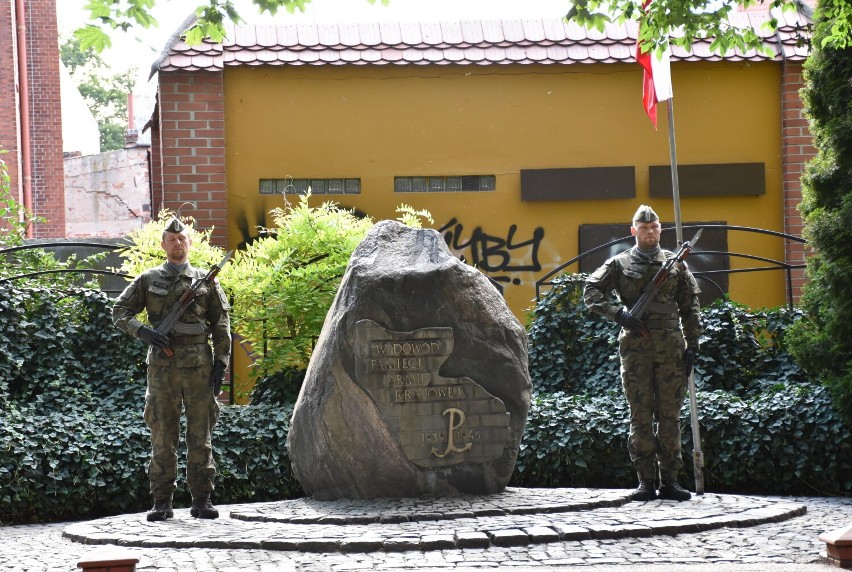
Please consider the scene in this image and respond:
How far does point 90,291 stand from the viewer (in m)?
11.6

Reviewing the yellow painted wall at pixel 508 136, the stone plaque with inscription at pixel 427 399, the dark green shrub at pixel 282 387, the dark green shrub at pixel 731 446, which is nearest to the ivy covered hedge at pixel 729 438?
the dark green shrub at pixel 731 446

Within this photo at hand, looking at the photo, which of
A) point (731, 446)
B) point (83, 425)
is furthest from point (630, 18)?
point (83, 425)

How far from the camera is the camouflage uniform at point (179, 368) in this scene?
8.31m

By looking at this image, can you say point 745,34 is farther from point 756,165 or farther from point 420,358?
point 756,165

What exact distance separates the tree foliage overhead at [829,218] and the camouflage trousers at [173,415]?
4872 mm

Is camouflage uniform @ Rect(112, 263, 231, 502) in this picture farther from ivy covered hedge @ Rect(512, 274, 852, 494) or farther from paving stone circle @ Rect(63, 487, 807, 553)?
ivy covered hedge @ Rect(512, 274, 852, 494)

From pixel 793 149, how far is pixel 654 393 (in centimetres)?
681

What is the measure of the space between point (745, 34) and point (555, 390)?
168 inches

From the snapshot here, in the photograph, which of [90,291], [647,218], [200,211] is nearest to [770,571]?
[647,218]

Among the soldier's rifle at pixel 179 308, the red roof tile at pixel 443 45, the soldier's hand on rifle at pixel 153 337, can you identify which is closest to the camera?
the soldier's hand on rifle at pixel 153 337

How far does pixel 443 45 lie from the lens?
1455 centimetres

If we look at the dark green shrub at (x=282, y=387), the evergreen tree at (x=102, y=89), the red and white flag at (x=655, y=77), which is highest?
the evergreen tree at (x=102, y=89)

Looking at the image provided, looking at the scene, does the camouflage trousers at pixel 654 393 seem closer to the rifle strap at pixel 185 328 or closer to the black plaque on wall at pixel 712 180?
the rifle strap at pixel 185 328

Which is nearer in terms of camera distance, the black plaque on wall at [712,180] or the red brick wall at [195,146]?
the red brick wall at [195,146]
